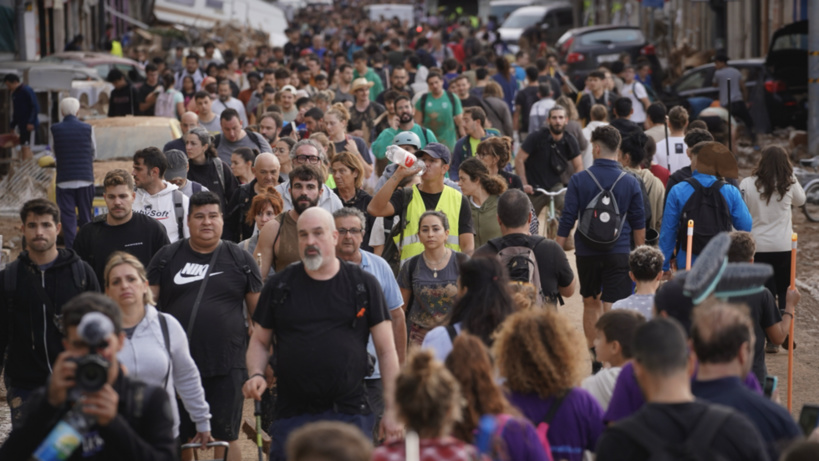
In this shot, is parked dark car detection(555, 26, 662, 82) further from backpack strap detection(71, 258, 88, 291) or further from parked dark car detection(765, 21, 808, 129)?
backpack strap detection(71, 258, 88, 291)

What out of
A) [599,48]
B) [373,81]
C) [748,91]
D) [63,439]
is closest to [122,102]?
[373,81]

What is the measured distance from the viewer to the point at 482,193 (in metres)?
8.80

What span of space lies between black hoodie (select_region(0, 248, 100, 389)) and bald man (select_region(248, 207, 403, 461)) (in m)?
1.24

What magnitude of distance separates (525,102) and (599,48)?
11577mm

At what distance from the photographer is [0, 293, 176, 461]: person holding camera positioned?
4.06m

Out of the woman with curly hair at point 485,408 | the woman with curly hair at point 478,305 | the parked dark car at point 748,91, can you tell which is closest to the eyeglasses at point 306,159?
the woman with curly hair at point 478,305

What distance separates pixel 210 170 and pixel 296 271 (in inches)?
197

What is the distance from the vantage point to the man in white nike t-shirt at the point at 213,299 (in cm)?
678

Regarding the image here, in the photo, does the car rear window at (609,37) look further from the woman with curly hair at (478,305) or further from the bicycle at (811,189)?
the woman with curly hair at (478,305)

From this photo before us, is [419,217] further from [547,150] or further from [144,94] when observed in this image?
[144,94]

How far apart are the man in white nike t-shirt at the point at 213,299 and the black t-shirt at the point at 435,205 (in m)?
1.64

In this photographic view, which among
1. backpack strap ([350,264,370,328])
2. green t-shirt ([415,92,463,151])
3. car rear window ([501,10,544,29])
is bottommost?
backpack strap ([350,264,370,328])

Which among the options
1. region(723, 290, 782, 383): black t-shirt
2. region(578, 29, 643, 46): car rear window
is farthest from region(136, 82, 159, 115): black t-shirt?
region(723, 290, 782, 383): black t-shirt

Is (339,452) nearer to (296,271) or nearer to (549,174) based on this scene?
(296,271)
